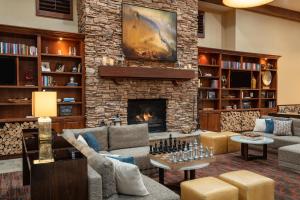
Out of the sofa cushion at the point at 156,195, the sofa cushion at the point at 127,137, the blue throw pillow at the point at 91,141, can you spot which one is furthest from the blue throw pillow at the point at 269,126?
the sofa cushion at the point at 156,195

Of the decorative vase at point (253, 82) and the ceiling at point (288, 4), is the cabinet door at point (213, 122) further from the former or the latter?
the ceiling at point (288, 4)

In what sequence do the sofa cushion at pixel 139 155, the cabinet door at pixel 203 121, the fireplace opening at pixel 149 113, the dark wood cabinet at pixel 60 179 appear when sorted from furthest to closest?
the cabinet door at pixel 203 121
the fireplace opening at pixel 149 113
the sofa cushion at pixel 139 155
the dark wood cabinet at pixel 60 179

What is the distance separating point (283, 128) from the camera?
611 cm

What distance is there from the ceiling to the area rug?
566cm

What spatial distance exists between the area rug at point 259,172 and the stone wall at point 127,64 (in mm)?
2105

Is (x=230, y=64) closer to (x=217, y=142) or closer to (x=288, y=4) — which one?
(x=288, y=4)

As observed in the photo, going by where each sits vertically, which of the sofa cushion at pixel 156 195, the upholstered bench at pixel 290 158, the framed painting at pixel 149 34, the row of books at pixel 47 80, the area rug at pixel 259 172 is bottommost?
the area rug at pixel 259 172

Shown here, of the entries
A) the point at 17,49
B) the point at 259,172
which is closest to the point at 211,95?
the point at 259,172

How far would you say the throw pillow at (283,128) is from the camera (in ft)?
20.0

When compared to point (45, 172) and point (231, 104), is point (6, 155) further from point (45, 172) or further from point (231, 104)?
point (231, 104)

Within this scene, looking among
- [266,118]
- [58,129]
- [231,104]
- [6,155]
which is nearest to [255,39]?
[231,104]

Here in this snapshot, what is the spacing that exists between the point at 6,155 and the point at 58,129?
3.74ft

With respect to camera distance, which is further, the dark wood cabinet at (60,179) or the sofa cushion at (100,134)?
the sofa cushion at (100,134)

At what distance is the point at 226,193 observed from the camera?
2926 millimetres
